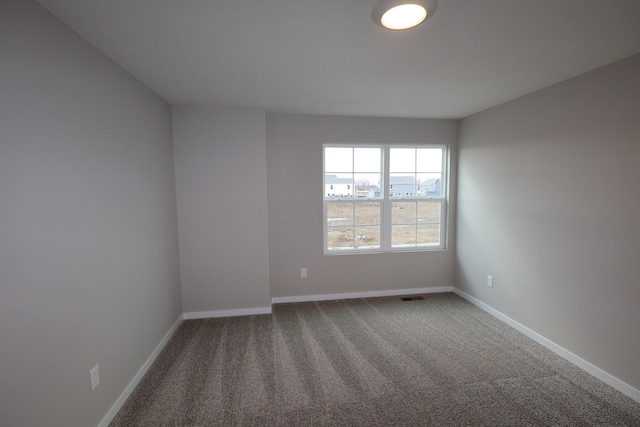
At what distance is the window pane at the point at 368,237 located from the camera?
3898 millimetres

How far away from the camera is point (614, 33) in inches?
64.9

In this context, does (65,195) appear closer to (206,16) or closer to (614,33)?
(206,16)

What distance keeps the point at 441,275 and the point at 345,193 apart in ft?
6.14

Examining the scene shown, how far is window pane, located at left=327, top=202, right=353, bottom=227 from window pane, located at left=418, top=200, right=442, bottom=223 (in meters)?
1.03

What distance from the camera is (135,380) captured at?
2.17m

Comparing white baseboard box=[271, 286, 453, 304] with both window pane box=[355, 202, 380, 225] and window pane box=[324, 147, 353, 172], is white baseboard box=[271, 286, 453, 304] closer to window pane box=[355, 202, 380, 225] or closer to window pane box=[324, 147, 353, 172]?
window pane box=[355, 202, 380, 225]

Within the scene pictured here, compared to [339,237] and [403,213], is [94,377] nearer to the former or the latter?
[339,237]

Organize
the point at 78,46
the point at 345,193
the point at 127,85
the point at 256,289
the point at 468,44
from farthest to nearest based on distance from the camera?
1. the point at 345,193
2. the point at 256,289
3. the point at 127,85
4. the point at 468,44
5. the point at 78,46

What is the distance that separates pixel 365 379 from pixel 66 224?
2.26 m

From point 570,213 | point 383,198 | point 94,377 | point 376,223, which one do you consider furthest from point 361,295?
point 94,377

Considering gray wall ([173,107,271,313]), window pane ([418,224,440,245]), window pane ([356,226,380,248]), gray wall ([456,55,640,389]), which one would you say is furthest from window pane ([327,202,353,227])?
gray wall ([456,55,640,389])

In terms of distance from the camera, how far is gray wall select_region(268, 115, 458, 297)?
356cm

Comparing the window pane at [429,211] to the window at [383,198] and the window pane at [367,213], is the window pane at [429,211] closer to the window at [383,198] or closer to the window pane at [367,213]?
the window at [383,198]

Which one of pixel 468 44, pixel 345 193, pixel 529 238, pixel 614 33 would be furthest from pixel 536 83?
pixel 345 193
